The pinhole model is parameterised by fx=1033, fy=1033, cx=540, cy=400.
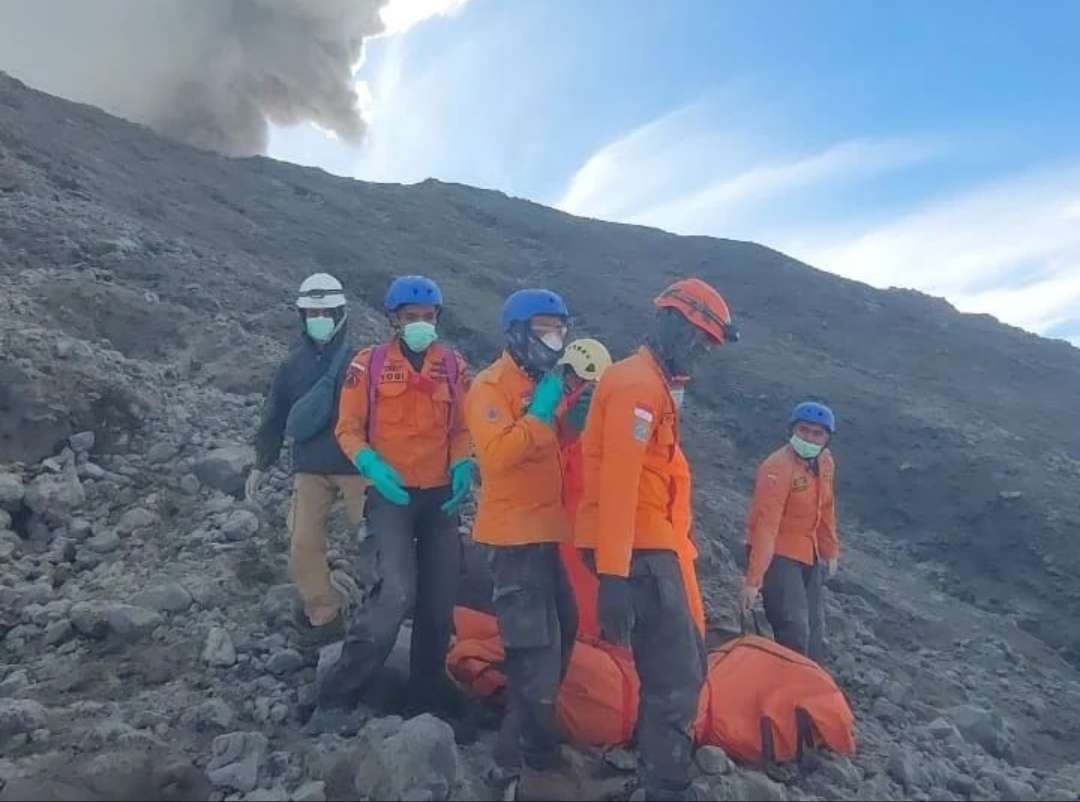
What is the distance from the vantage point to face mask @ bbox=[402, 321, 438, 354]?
5.08 metres

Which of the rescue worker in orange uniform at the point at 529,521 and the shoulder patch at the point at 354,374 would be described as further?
the shoulder patch at the point at 354,374

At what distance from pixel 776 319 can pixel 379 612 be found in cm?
1704

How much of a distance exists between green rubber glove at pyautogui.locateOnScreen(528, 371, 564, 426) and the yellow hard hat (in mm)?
156

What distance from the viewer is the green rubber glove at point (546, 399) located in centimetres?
439

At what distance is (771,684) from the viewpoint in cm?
514

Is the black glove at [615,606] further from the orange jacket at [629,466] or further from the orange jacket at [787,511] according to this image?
the orange jacket at [787,511]

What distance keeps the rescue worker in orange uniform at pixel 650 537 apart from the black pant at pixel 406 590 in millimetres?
995

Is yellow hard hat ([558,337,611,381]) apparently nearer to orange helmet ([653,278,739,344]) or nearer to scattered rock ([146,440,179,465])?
orange helmet ([653,278,739,344])

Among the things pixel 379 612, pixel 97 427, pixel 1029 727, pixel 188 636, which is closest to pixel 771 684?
pixel 379 612

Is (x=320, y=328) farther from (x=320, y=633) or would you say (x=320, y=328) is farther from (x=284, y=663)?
(x=284, y=663)

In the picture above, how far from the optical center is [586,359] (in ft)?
15.0

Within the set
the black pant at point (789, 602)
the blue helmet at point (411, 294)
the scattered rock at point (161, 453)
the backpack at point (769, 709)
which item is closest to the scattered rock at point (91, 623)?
the scattered rock at point (161, 453)

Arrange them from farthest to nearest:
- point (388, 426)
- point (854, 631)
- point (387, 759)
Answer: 1. point (854, 631)
2. point (388, 426)
3. point (387, 759)

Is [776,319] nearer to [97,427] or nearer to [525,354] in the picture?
[97,427]
